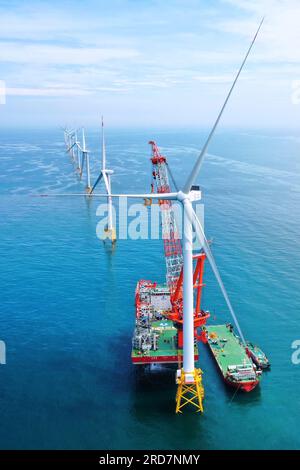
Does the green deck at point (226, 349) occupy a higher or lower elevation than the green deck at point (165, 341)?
lower

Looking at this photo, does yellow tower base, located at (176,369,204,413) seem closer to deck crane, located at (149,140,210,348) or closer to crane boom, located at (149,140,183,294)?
deck crane, located at (149,140,210,348)

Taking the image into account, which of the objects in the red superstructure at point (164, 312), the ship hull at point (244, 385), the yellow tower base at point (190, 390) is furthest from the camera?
the red superstructure at point (164, 312)

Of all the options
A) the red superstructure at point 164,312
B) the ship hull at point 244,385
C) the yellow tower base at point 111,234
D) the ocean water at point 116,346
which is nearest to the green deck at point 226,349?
the ocean water at point 116,346

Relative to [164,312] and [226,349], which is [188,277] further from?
[226,349]

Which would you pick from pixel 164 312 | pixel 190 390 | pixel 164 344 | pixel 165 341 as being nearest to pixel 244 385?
pixel 190 390

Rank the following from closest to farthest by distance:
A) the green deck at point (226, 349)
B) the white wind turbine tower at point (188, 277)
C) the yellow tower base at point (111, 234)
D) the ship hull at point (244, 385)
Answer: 1. the white wind turbine tower at point (188, 277)
2. the ship hull at point (244, 385)
3. the green deck at point (226, 349)
4. the yellow tower base at point (111, 234)

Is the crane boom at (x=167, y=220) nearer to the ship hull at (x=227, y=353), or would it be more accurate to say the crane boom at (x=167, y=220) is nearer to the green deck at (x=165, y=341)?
the green deck at (x=165, y=341)
